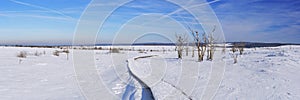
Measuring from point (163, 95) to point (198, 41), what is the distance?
40.5 feet

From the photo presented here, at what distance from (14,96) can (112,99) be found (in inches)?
93.2

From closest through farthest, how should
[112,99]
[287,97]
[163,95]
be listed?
[287,97] → [112,99] → [163,95]

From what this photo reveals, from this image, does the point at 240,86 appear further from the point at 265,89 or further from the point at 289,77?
the point at 289,77

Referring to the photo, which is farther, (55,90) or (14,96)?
(55,90)

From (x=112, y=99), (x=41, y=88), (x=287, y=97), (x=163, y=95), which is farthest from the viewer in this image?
(x=41, y=88)

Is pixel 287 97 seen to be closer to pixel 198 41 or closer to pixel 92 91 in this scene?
pixel 92 91

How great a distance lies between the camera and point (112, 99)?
5.53m

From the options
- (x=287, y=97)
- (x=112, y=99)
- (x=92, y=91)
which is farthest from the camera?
(x=92, y=91)

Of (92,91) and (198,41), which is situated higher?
(198,41)

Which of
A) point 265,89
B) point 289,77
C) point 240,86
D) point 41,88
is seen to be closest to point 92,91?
point 41,88

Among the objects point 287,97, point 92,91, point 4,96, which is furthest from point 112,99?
point 287,97

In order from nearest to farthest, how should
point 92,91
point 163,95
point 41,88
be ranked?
point 163,95
point 92,91
point 41,88

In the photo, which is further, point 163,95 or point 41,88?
point 41,88

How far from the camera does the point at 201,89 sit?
20.6 ft
